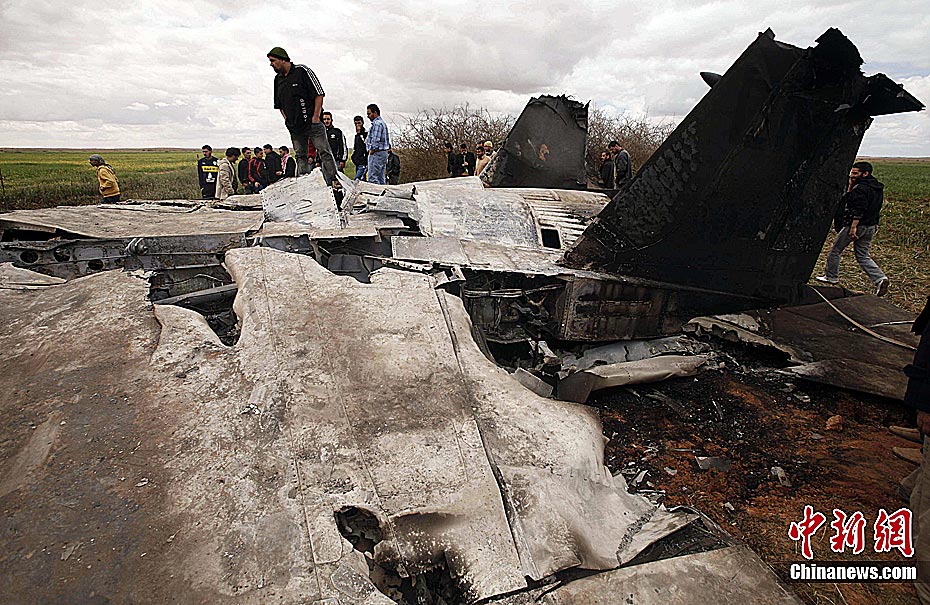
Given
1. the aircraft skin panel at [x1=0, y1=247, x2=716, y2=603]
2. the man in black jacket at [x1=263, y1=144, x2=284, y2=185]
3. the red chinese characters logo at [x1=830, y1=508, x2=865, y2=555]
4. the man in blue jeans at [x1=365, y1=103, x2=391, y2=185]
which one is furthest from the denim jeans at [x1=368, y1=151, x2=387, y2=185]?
the red chinese characters logo at [x1=830, y1=508, x2=865, y2=555]

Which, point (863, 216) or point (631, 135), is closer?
point (863, 216)

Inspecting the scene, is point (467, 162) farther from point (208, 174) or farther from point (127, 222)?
point (127, 222)

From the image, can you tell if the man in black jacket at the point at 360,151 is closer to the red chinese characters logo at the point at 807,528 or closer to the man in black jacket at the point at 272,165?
the man in black jacket at the point at 272,165

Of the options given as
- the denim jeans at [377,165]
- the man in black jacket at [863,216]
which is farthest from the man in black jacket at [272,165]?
the man in black jacket at [863,216]

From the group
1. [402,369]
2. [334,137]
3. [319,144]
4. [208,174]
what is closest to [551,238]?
[402,369]

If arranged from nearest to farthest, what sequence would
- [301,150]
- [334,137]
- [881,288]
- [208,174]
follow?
[301,150]
[881,288]
[334,137]
[208,174]

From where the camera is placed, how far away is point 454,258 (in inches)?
136

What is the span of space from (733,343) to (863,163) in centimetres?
428

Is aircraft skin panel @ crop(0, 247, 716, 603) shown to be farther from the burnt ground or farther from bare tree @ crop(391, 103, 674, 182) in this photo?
bare tree @ crop(391, 103, 674, 182)

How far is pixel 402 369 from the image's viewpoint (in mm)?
2043

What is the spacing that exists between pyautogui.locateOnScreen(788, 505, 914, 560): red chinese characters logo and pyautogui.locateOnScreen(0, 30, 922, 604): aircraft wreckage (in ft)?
4.40

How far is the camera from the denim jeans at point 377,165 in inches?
331

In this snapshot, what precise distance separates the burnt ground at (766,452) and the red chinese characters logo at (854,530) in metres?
0.04

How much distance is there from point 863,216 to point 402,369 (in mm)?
7683
